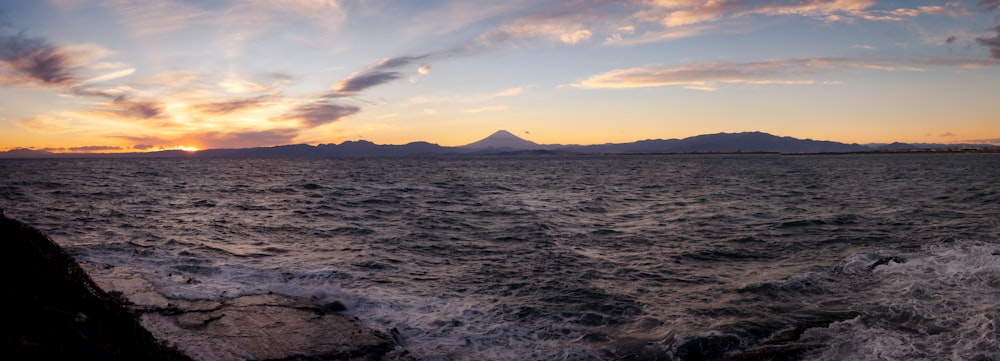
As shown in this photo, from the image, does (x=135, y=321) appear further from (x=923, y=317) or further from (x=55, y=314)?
(x=923, y=317)

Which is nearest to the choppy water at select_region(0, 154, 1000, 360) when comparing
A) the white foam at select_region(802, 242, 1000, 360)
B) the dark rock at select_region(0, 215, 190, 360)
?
the white foam at select_region(802, 242, 1000, 360)

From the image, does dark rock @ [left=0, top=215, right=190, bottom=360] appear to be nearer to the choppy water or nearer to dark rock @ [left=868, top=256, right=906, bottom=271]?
the choppy water

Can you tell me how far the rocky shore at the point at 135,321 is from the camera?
16.1 ft

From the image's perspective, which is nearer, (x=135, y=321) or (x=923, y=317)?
(x=135, y=321)

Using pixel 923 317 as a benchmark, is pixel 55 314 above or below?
above

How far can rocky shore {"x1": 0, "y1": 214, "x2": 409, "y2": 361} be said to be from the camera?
4.90 metres

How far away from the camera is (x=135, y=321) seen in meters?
5.88

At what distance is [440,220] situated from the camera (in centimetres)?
2988

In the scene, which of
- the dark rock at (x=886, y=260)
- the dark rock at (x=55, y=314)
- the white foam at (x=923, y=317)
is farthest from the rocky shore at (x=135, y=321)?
the dark rock at (x=886, y=260)

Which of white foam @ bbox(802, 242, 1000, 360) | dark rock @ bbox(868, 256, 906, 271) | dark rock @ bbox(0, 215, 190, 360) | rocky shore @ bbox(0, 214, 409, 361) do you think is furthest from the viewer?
dark rock @ bbox(868, 256, 906, 271)

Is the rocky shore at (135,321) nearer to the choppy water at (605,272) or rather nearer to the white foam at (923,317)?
the choppy water at (605,272)

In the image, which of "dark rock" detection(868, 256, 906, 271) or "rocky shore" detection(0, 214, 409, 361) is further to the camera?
"dark rock" detection(868, 256, 906, 271)

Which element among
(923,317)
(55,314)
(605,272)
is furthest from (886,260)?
(55,314)

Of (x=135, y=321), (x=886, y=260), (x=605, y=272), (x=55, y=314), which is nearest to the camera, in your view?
(x=55, y=314)
